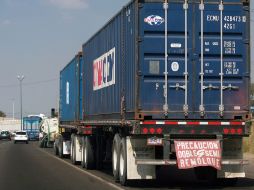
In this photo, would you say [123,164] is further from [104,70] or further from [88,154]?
[88,154]

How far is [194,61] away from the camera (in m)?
15.9

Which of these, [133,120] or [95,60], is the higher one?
[95,60]

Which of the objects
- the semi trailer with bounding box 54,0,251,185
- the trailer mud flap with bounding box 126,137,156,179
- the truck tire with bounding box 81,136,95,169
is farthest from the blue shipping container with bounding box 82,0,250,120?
the truck tire with bounding box 81,136,95,169

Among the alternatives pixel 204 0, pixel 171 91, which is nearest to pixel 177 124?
pixel 171 91

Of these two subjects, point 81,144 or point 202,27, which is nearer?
point 202,27

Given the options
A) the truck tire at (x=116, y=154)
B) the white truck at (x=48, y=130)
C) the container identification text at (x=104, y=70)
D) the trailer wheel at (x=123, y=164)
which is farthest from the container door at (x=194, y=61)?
the white truck at (x=48, y=130)

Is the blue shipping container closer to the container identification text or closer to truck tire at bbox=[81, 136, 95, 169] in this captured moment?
the container identification text

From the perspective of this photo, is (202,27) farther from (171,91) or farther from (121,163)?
(121,163)

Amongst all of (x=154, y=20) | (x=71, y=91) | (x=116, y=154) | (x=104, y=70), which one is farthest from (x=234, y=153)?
(x=71, y=91)

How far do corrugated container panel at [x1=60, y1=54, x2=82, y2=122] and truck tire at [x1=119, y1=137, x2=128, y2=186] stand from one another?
29.8 ft

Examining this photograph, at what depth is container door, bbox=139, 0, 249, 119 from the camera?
15.7 metres

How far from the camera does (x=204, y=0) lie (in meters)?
16.1

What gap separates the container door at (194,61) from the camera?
15.7 m

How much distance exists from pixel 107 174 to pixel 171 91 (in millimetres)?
6629
